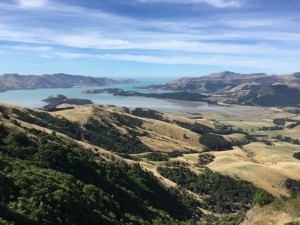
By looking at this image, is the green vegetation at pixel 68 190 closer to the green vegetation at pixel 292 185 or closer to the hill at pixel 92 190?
the hill at pixel 92 190

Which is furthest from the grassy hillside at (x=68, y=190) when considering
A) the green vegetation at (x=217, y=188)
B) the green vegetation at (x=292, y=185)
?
the green vegetation at (x=292, y=185)

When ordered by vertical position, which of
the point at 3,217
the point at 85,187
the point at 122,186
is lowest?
the point at 122,186

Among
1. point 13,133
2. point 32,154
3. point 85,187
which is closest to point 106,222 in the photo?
point 85,187

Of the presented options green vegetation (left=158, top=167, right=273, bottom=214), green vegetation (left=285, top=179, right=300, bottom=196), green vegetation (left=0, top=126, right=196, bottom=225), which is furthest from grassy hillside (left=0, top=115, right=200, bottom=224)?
green vegetation (left=285, top=179, right=300, bottom=196)

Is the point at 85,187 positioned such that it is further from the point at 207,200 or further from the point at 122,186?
the point at 207,200

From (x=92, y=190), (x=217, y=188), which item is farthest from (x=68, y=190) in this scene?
(x=217, y=188)
